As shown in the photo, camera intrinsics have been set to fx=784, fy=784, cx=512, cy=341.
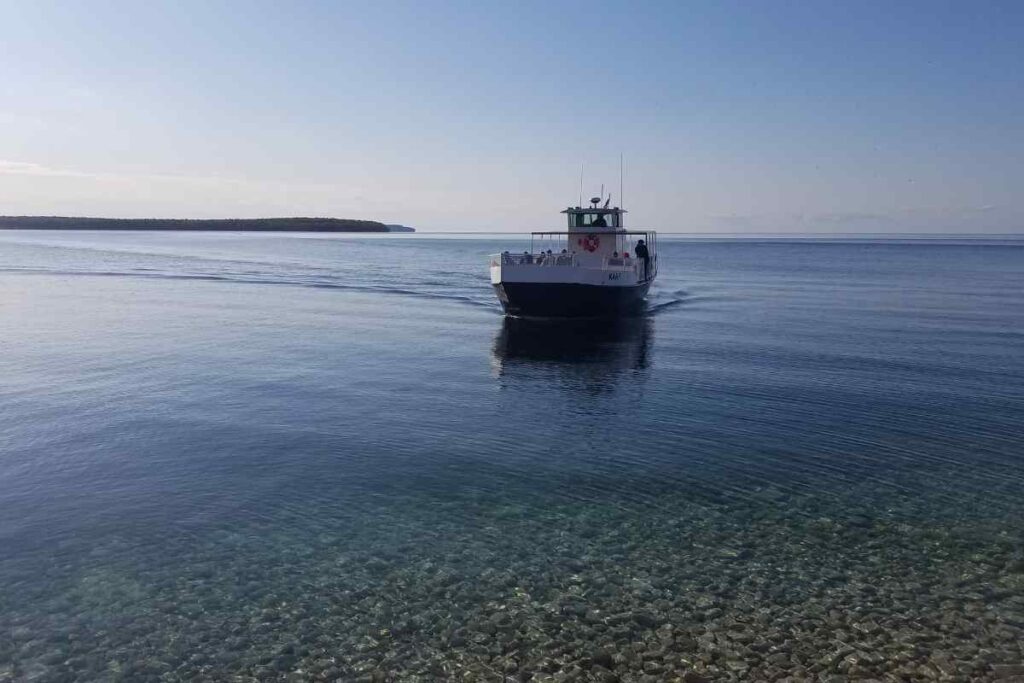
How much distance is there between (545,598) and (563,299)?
85.8ft

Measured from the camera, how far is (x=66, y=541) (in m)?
10.4

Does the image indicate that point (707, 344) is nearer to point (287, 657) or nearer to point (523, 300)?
point (523, 300)

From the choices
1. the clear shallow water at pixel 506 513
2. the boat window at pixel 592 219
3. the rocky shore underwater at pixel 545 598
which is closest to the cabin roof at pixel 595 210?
the boat window at pixel 592 219

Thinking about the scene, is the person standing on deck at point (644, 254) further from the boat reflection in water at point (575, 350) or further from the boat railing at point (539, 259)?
the boat railing at point (539, 259)

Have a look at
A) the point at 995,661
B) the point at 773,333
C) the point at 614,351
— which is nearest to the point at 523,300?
the point at 614,351

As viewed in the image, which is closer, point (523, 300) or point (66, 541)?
point (66, 541)

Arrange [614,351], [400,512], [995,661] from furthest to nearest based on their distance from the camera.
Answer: [614,351]
[400,512]
[995,661]

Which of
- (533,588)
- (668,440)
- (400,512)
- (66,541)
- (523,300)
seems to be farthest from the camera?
(523,300)

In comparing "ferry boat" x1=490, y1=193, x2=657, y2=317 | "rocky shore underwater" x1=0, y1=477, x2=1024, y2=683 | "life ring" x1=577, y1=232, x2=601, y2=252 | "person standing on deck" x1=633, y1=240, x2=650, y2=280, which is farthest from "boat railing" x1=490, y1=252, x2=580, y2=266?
"rocky shore underwater" x1=0, y1=477, x2=1024, y2=683

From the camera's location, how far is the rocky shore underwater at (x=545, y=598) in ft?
25.4

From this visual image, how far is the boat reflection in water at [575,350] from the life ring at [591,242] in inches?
177

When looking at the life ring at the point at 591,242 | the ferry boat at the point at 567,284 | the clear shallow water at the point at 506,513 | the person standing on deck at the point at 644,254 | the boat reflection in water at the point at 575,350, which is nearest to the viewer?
the clear shallow water at the point at 506,513

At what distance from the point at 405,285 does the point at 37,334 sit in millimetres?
29195

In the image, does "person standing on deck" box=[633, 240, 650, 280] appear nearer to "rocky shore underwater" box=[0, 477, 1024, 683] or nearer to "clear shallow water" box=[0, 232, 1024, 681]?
"clear shallow water" box=[0, 232, 1024, 681]
